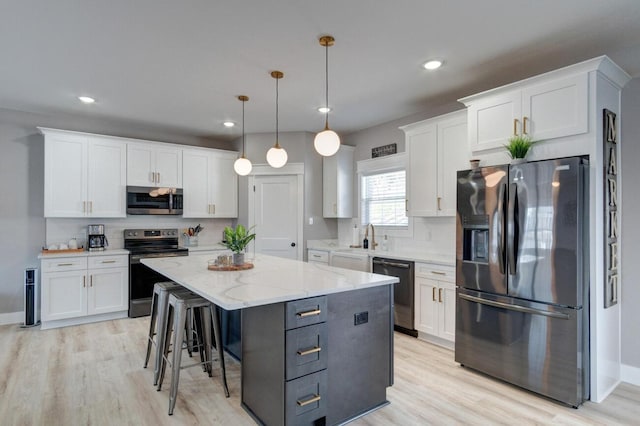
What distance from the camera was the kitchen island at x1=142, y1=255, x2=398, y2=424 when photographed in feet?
6.67

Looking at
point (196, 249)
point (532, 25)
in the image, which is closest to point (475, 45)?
point (532, 25)

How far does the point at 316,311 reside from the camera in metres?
2.13

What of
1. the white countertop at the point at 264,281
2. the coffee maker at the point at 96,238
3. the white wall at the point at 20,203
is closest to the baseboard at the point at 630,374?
the white countertop at the point at 264,281

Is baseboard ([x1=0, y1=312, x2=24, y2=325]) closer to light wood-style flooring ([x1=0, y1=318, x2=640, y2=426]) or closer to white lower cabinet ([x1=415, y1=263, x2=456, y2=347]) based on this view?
light wood-style flooring ([x1=0, y1=318, x2=640, y2=426])

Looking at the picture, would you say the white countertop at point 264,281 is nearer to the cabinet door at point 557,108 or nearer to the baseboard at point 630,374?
the cabinet door at point 557,108

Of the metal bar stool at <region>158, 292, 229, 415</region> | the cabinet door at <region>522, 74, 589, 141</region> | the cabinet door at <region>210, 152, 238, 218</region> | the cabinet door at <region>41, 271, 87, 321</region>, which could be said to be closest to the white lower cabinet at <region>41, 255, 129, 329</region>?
the cabinet door at <region>41, 271, 87, 321</region>

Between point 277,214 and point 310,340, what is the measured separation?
3.54 m

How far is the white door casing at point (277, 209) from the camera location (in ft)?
17.9

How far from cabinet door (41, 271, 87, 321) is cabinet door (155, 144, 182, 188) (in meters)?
1.62

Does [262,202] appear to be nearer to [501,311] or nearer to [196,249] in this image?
[196,249]

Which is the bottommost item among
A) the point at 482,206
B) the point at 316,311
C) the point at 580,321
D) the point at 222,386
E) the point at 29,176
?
the point at 222,386

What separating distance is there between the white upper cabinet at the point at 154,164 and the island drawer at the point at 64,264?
118cm

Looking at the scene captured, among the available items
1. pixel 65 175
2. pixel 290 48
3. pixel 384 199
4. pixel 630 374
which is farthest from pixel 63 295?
pixel 630 374

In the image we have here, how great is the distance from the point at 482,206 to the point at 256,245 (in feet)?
11.5
